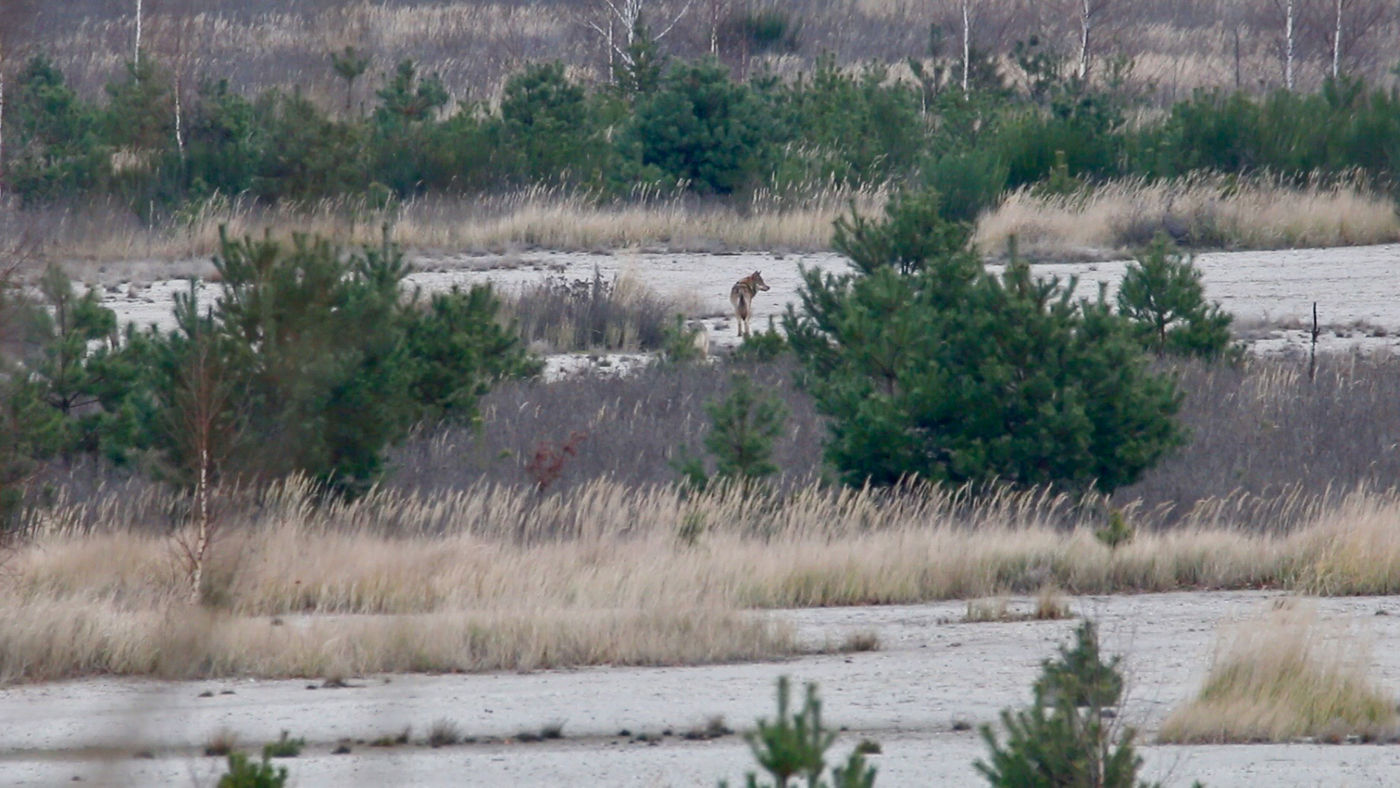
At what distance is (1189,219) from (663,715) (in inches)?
821

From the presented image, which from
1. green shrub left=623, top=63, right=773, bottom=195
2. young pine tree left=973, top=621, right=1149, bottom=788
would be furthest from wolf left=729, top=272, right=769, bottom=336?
young pine tree left=973, top=621, right=1149, bottom=788

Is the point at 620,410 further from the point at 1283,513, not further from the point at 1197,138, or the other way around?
the point at 1197,138

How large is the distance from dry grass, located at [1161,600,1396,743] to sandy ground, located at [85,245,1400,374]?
443 inches

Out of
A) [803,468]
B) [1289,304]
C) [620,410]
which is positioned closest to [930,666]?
[803,468]

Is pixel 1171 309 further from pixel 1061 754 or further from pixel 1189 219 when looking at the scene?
pixel 1061 754

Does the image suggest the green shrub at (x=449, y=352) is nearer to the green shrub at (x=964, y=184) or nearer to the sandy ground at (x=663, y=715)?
the sandy ground at (x=663, y=715)

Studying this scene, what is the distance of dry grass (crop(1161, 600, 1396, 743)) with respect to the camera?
6.63 meters

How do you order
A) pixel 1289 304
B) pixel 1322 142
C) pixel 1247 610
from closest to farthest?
pixel 1247 610 → pixel 1289 304 → pixel 1322 142

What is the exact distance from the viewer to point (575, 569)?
9.67 meters

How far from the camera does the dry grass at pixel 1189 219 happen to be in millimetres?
24922

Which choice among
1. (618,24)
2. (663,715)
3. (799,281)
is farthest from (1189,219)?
(618,24)

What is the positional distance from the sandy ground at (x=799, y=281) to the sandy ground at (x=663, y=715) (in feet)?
33.8

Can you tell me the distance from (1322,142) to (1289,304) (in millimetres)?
8414

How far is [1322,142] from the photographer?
93.2 feet
